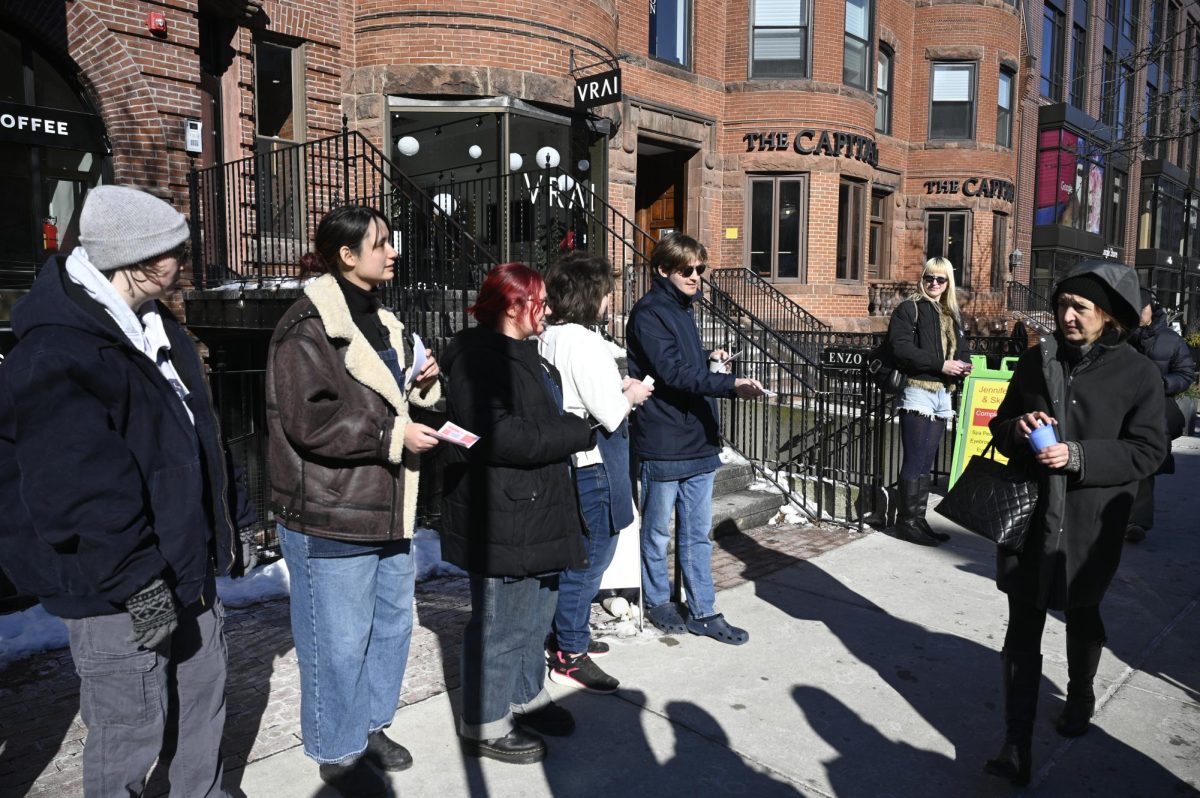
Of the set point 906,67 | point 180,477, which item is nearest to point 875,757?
point 180,477

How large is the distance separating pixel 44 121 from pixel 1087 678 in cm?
1010

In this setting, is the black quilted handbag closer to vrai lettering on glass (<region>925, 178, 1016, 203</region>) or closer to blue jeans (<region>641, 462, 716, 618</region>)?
blue jeans (<region>641, 462, 716, 618</region>)

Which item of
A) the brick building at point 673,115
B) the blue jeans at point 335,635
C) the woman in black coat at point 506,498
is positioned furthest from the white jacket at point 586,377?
the brick building at point 673,115

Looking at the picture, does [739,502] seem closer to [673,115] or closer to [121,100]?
[121,100]

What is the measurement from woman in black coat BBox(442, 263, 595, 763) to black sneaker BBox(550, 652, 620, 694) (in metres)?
0.60

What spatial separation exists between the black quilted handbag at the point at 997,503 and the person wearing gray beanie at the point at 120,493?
2643 millimetres

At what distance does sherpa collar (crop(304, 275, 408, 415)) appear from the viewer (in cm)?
282

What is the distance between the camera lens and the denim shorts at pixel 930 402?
6.55 m

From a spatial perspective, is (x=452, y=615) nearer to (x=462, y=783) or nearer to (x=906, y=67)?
→ (x=462, y=783)

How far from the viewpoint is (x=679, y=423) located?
441cm

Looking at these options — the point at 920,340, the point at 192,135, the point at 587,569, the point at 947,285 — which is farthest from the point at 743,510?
the point at 192,135

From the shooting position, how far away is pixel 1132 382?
319 centimetres

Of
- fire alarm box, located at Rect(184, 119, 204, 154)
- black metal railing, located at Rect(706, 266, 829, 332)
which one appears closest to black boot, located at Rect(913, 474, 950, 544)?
fire alarm box, located at Rect(184, 119, 204, 154)

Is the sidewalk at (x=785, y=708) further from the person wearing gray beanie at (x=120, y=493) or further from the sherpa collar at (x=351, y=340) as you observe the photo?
the sherpa collar at (x=351, y=340)
